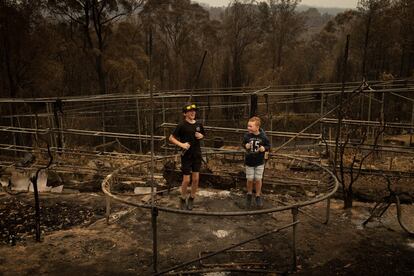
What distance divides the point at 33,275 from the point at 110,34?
23.1 m

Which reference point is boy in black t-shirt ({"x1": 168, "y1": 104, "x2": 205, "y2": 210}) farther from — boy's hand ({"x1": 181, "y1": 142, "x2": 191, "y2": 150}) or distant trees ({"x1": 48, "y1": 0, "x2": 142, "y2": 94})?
distant trees ({"x1": 48, "y1": 0, "x2": 142, "y2": 94})

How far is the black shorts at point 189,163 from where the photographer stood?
5.96 meters

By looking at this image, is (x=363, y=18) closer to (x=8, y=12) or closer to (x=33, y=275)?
(x=8, y=12)

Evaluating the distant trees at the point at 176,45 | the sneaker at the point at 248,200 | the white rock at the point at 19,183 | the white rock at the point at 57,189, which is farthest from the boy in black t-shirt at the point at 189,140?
the distant trees at the point at 176,45

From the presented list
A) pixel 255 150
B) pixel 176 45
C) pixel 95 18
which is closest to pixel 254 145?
pixel 255 150

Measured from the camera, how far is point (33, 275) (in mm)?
4453

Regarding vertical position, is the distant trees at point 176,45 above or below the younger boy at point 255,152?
above

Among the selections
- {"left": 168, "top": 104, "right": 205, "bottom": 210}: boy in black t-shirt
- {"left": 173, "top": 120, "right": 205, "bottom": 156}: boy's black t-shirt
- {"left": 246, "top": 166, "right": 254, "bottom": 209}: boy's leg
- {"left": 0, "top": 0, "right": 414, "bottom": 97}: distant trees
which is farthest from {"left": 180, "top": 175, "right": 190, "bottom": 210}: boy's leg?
{"left": 0, "top": 0, "right": 414, "bottom": 97}: distant trees

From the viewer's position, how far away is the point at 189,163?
599 cm

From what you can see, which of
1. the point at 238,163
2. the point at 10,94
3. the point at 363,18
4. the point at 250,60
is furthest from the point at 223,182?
the point at 250,60

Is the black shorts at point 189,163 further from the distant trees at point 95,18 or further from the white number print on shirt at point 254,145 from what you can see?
the distant trees at point 95,18

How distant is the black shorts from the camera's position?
19.5ft

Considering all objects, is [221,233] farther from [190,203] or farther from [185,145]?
[185,145]

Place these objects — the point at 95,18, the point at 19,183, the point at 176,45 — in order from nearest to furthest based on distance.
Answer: the point at 19,183 < the point at 95,18 < the point at 176,45
